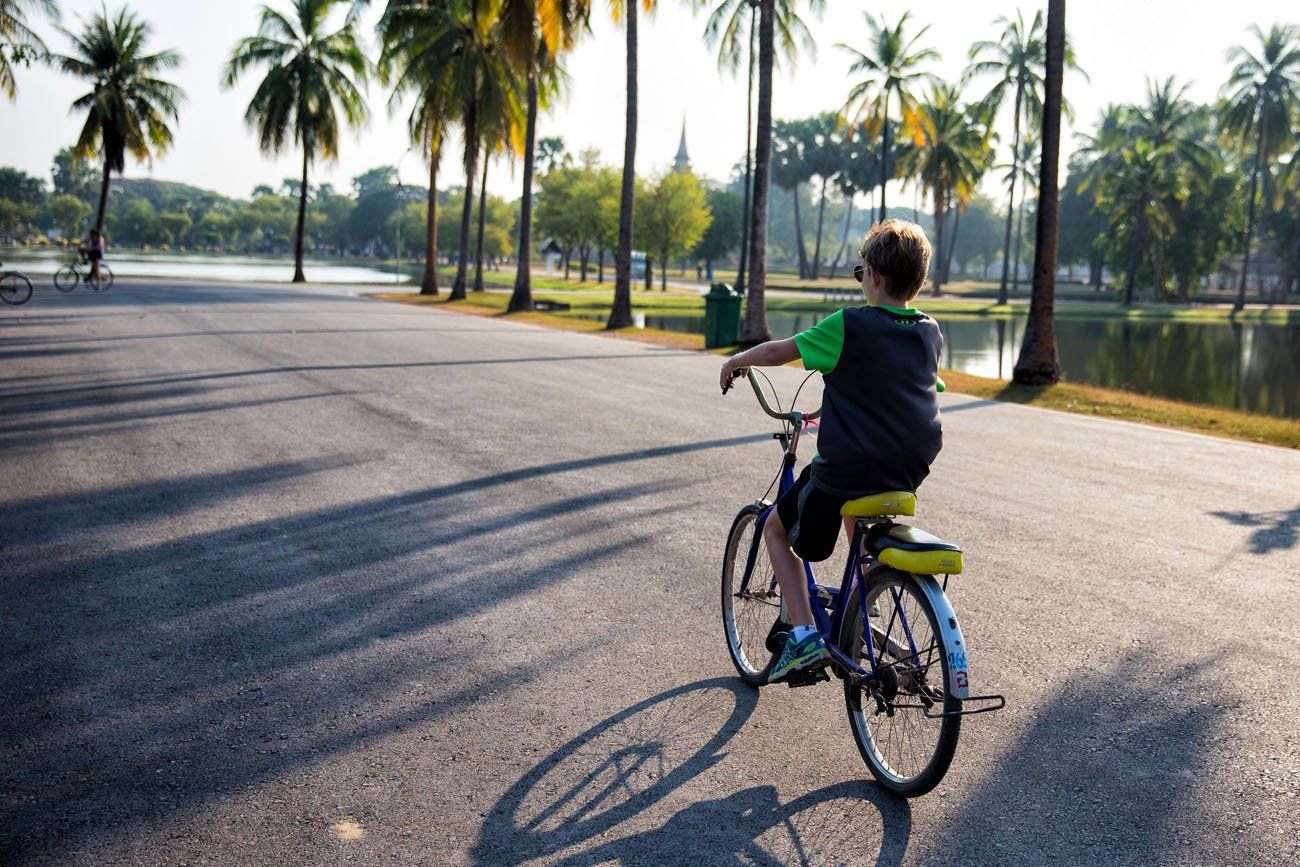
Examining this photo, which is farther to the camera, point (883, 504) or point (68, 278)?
point (68, 278)

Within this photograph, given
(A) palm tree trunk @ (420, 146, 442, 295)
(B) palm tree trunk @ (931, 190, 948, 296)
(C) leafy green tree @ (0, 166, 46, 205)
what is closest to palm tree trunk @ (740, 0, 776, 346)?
(A) palm tree trunk @ (420, 146, 442, 295)

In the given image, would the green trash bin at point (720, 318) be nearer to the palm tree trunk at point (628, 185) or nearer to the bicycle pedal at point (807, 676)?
the palm tree trunk at point (628, 185)

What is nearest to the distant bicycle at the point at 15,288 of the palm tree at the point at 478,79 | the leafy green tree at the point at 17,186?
the palm tree at the point at 478,79

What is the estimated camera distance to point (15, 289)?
87.4ft

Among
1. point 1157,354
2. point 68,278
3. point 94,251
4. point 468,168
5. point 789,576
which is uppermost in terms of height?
point 468,168

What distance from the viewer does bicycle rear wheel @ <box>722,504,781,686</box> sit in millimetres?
4180

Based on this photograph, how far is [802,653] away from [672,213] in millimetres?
62396

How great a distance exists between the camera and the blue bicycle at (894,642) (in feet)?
10.3

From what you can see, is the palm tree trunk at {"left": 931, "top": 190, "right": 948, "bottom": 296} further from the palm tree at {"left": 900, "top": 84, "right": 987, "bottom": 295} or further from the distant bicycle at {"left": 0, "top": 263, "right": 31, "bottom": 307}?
the distant bicycle at {"left": 0, "top": 263, "right": 31, "bottom": 307}

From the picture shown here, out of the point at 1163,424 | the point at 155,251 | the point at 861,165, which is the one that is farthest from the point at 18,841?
the point at 155,251

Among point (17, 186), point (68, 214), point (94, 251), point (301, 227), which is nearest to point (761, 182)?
point (94, 251)

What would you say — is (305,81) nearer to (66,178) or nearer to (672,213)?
(672,213)

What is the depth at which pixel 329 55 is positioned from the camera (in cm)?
4731

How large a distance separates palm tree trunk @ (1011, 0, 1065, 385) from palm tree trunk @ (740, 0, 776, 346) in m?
6.06
